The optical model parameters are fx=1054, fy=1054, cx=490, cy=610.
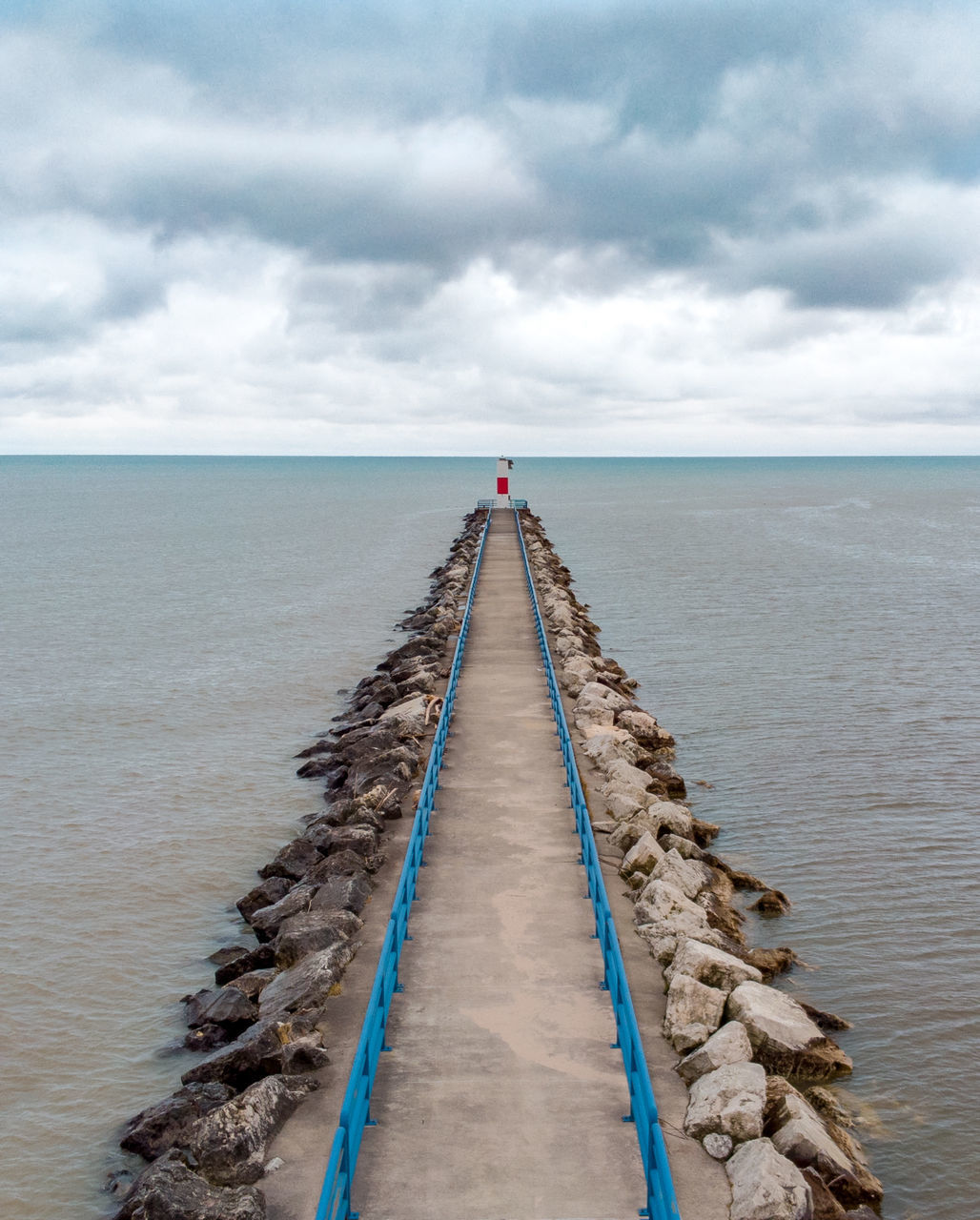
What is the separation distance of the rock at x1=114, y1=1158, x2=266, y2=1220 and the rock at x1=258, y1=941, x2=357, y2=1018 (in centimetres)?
218

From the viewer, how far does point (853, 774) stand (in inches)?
A: 741

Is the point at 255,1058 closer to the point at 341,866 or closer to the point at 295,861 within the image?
the point at 341,866

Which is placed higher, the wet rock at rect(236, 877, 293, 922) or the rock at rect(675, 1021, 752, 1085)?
the rock at rect(675, 1021, 752, 1085)

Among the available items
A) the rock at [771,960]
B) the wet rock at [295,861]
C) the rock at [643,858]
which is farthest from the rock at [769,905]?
the wet rock at [295,861]

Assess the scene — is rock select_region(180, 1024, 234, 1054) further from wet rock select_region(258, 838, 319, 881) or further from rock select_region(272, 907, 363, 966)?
wet rock select_region(258, 838, 319, 881)

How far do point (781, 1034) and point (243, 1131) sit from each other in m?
4.37

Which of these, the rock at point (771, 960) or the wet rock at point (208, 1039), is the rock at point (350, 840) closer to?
the wet rock at point (208, 1039)

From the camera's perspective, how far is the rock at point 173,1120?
838 centimetres

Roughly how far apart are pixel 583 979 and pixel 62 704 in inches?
768

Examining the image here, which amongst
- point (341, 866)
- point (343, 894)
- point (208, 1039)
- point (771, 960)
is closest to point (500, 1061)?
point (343, 894)

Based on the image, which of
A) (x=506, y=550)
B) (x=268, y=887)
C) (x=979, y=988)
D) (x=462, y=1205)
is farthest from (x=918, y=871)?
(x=506, y=550)

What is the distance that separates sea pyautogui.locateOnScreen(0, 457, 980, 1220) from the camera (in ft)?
32.4

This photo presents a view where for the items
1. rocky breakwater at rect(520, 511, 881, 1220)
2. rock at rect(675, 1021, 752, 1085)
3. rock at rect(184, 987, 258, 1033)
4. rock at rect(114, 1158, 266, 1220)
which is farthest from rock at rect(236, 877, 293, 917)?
rock at rect(675, 1021, 752, 1085)

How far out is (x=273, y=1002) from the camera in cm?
943
